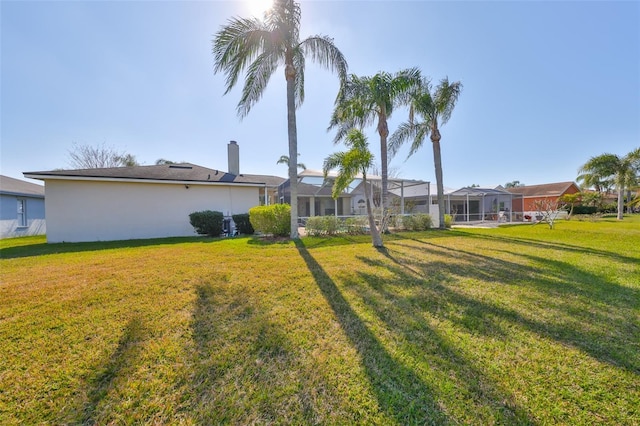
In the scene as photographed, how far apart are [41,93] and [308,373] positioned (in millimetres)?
18760

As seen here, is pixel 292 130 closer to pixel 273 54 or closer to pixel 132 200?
pixel 273 54

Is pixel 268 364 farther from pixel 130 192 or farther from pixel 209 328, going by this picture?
pixel 130 192

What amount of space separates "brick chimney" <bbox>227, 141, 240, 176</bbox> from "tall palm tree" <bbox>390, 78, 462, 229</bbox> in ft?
34.5

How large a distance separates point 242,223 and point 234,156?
6257 millimetres

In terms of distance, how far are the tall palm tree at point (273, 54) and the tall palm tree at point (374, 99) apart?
943 mm

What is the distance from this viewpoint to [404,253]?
7.92 m

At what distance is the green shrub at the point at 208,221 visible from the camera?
12.1 meters

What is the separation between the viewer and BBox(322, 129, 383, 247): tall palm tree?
8556mm

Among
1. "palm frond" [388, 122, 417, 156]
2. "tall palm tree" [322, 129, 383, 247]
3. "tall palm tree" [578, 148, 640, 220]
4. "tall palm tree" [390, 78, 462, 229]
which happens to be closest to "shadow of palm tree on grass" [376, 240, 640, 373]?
"tall palm tree" [322, 129, 383, 247]

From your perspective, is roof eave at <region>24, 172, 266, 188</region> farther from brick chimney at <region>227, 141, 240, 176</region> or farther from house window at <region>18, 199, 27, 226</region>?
house window at <region>18, 199, 27, 226</region>

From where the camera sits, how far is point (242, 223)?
13.1 meters

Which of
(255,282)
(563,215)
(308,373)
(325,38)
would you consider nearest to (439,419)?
(308,373)

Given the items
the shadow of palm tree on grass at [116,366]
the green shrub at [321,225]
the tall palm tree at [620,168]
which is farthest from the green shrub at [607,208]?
the shadow of palm tree on grass at [116,366]

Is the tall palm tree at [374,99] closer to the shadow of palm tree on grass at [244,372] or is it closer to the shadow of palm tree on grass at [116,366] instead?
the shadow of palm tree on grass at [244,372]
